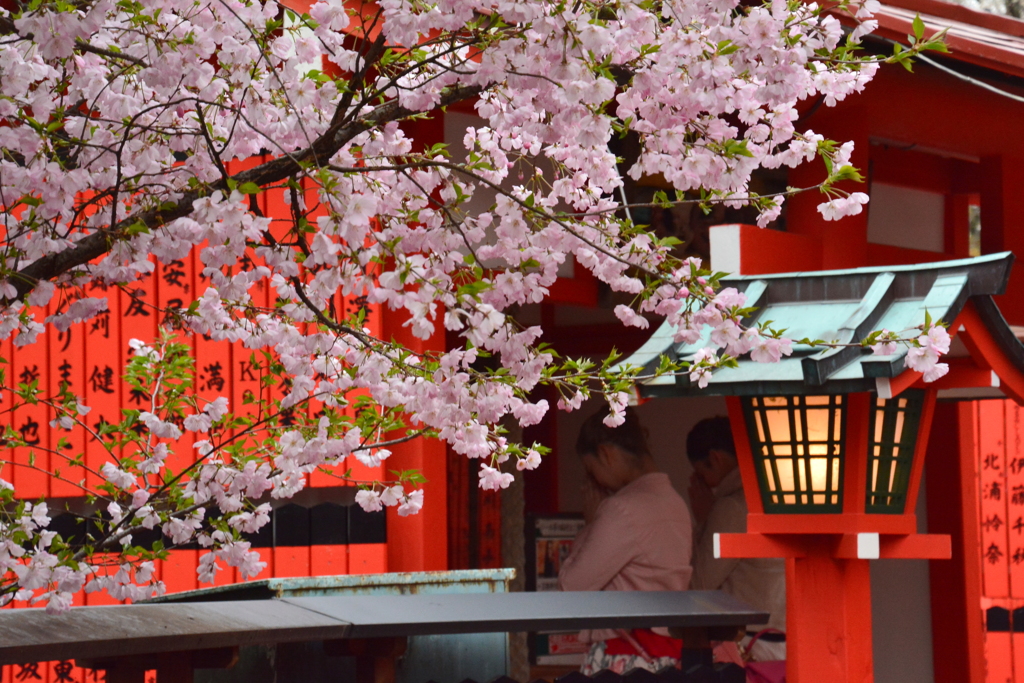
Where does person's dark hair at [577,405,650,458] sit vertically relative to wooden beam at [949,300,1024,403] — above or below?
below

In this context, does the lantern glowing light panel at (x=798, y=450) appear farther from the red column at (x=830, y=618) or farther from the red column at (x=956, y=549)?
the red column at (x=956, y=549)

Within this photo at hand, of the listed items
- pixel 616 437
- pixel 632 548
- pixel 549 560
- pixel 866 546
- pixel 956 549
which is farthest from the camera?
pixel 956 549

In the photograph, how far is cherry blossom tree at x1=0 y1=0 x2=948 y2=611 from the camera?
9.08 ft

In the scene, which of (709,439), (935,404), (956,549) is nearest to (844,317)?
(709,439)

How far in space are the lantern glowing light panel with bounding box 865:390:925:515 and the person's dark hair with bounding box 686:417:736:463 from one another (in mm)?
2481

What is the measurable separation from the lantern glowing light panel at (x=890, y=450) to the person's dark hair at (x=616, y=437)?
2.19 meters

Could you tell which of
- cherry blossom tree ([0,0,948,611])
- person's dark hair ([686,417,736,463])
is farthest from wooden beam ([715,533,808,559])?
person's dark hair ([686,417,736,463])

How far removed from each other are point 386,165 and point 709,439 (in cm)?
475

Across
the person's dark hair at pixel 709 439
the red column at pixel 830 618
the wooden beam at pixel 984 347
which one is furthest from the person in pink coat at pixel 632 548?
the wooden beam at pixel 984 347

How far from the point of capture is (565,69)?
269cm

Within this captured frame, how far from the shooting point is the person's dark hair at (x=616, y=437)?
707 centimetres

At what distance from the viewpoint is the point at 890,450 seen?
4953mm

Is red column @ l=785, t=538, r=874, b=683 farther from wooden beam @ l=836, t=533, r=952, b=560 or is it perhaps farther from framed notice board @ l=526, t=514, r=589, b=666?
framed notice board @ l=526, t=514, r=589, b=666

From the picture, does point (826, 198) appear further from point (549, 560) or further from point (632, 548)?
point (549, 560)
